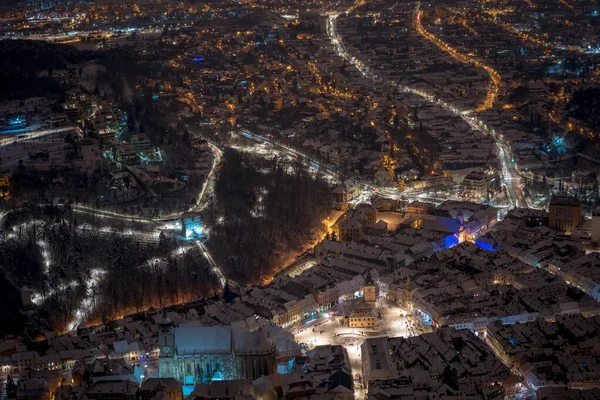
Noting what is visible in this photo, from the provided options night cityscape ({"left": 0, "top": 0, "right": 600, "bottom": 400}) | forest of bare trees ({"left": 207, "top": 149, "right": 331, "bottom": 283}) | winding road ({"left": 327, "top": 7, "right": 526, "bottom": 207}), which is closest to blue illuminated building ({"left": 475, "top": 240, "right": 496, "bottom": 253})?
night cityscape ({"left": 0, "top": 0, "right": 600, "bottom": 400})

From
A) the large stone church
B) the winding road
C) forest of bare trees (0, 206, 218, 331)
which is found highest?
the large stone church

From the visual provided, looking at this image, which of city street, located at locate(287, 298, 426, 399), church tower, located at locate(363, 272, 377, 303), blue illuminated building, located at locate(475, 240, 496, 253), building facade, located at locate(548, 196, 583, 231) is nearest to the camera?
city street, located at locate(287, 298, 426, 399)

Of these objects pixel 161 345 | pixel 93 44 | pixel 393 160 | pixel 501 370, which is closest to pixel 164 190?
pixel 393 160

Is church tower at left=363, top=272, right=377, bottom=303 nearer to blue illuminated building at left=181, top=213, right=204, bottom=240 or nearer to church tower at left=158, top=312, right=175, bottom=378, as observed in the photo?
church tower at left=158, top=312, right=175, bottom=378

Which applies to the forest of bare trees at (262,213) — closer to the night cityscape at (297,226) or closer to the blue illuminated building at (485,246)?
the night cityscape at (297,226)

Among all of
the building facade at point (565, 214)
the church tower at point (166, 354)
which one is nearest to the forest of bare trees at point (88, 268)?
the church tower at point (166, 354)

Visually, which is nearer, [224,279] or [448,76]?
[224,279]

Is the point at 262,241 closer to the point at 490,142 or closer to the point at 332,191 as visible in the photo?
the point at 332,191
